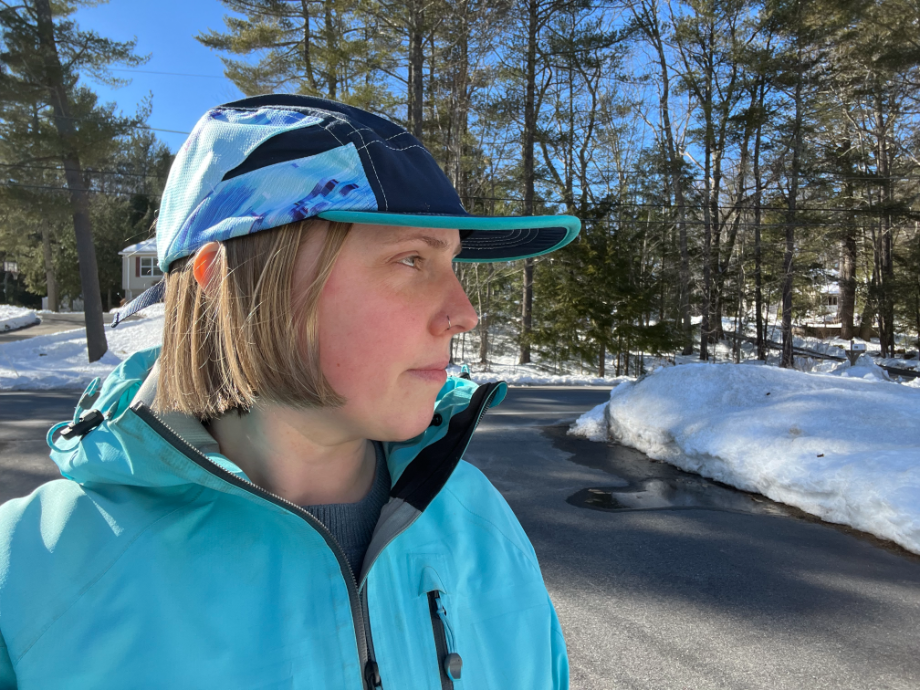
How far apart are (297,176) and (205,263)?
0.68 feet

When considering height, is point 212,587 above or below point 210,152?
below

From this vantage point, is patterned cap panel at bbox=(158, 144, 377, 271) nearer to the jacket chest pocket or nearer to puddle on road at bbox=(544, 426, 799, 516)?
the jacket chest pocket

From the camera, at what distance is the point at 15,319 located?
2833 centimetres

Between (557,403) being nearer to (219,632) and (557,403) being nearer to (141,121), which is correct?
(219,632)

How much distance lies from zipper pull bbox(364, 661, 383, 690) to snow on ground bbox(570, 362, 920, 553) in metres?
4.34

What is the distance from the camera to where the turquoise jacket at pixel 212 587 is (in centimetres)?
80

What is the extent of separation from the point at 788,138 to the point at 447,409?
965 inches

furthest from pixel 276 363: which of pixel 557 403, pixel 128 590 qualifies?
pixel 557 403

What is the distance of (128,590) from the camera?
2.71 feet

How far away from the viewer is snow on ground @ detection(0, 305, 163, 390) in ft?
46.4

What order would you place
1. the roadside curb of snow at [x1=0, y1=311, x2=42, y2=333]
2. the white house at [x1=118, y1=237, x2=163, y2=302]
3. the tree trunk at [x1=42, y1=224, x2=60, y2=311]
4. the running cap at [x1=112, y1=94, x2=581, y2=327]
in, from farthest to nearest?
the white house at [x1=118, y1=237, x2=163, y2=302]
the tree trunk at [x1=42, y1=224, x2=60, y2=311]
the roadside curb of snow at [x1=0, y1=311, x2=42, y2=333]
the running cap at [x1=112, y1=94, x2=581, y2=327]

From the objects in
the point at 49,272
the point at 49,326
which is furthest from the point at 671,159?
the point at 49,272

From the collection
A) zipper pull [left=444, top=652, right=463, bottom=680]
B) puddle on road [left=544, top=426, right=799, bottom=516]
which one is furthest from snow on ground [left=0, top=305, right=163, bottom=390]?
zipper pull [left=444, top=652, right=463, bottom=680]

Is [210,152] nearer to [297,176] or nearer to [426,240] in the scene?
[297,176]
